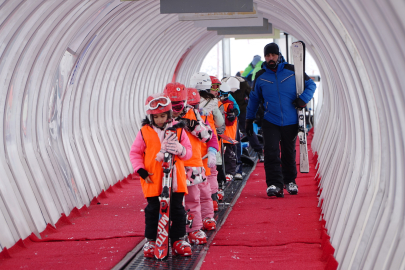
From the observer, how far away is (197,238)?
21.6ft

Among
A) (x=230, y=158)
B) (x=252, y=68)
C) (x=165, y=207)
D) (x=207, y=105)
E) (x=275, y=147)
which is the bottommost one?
(x=230, y=158)

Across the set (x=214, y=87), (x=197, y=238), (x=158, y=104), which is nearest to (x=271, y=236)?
(x=197, y=238)

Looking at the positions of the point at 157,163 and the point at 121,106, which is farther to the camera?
the point at 121,106

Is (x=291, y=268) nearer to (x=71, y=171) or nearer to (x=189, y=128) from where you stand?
(x=189, y=128)

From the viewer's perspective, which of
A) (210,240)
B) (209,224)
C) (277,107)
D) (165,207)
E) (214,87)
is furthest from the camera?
(277,107)

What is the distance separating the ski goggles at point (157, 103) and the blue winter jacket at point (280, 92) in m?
3.43

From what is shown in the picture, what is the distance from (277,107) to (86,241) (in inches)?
139

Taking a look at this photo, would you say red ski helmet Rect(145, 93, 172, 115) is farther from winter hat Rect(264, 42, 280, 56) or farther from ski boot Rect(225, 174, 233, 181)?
ski boot Rect(225, 174, 233, 181)

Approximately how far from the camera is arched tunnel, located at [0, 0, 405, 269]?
158 inches

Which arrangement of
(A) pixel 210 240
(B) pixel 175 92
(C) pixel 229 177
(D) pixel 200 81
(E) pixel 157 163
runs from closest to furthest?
(E) pixel 157 163, (B) pixel 175 92, (A) pixel 210 240, (D) pixel 200 81, (C) pixel 229 177

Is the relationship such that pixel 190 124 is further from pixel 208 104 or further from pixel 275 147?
pixel 275 147

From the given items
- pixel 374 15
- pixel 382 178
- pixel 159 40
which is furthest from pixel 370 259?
pixel 159 40

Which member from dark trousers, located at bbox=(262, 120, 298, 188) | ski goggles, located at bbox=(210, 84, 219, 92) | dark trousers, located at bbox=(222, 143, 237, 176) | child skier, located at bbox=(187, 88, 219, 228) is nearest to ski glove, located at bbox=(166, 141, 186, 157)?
child skier, located at bbox=(187, 88, 219, 228)

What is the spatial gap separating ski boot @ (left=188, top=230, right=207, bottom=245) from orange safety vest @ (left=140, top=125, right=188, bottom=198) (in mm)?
734
